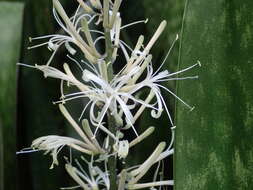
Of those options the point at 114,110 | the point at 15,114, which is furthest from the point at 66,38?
the point at 15,114

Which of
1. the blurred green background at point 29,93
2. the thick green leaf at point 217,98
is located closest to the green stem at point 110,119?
the thick green leaf at point 217,98

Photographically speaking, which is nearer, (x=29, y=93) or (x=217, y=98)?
(x=217, y=98)

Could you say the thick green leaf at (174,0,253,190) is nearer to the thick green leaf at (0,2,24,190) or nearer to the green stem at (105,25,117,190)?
the green stem at (105,25,117,190)

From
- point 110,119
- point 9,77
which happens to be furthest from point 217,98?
point 9,77

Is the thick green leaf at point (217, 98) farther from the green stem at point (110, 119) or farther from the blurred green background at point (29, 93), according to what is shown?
the blurred green background at point (29, 93)

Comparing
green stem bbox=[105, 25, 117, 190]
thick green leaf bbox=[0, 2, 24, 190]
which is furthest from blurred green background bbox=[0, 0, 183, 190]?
green stem bbox=[105, 25, 117, 190]

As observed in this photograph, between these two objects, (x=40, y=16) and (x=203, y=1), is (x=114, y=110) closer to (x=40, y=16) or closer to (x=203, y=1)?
(x=203, y=1)

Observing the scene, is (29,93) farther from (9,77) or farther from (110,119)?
(110,119)

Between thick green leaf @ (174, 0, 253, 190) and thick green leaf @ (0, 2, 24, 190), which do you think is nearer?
thick green leaf @ (174, 0, 253, 190)
